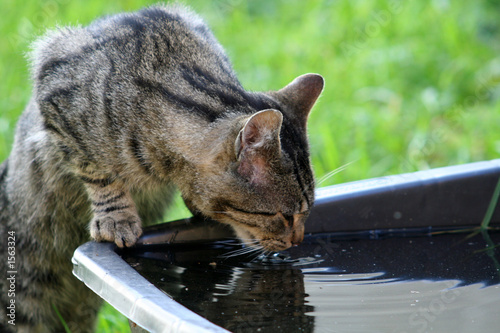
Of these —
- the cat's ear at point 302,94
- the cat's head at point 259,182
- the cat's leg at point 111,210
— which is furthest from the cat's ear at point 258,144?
the cat's leg at point 111,210

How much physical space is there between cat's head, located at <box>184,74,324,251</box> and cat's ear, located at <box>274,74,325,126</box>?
0.08 m

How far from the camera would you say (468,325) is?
75.8 inches

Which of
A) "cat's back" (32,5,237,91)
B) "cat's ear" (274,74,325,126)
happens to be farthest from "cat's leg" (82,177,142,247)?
"cat's ear" (274,74,325,126)

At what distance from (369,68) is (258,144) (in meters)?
3.50

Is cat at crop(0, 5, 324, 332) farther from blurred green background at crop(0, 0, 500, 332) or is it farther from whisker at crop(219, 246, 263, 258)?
blurred green background at crop(0, 0, 500, 332)

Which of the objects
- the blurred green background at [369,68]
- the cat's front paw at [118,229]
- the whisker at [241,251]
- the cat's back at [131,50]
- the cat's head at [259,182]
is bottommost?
the cat's front paw at [118,229]

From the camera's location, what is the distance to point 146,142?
8.58 feet

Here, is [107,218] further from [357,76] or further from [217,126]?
[357,76]

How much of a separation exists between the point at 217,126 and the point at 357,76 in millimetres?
3249

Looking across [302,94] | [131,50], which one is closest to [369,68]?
[302,94]

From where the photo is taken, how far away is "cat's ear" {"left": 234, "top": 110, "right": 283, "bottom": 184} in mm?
2195

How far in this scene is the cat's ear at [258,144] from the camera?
220 cm

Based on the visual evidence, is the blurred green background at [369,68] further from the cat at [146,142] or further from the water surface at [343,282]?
the water surface at [343,282]

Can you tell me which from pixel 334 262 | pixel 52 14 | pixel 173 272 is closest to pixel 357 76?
pixel 52 14
